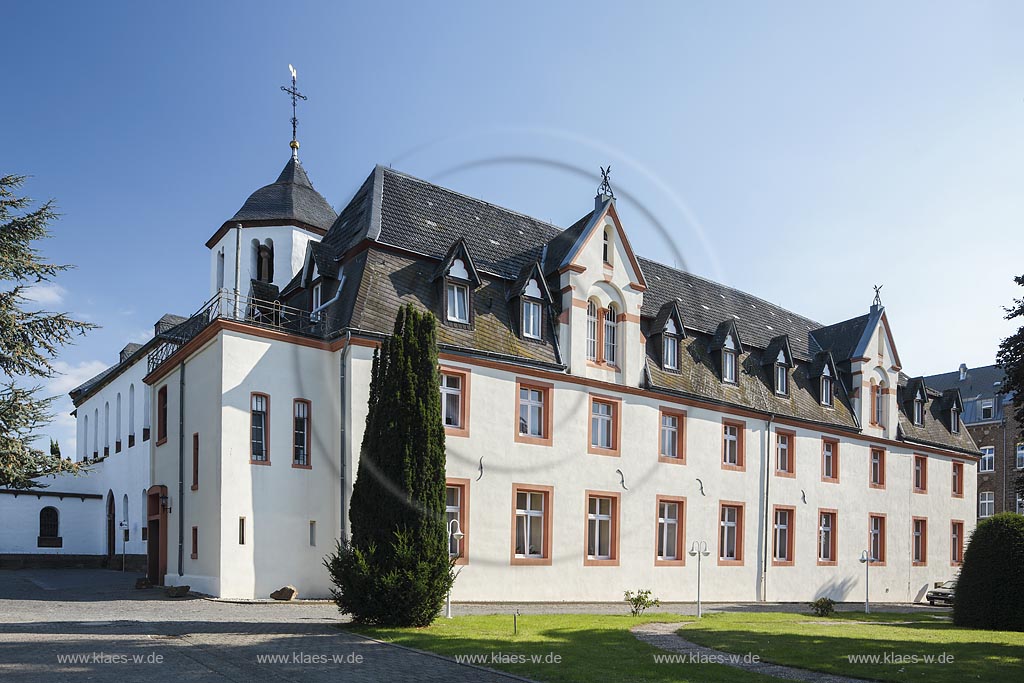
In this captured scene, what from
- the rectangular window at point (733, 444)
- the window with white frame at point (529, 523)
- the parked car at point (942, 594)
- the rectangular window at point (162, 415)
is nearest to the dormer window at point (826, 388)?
the rectangular window at point (733, 444)

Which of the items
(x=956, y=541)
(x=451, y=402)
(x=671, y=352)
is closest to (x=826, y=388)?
(x=671, y=352)

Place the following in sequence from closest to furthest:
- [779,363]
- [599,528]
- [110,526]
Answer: [599,528] < [779,363] < [110,526]

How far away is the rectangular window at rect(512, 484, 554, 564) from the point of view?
2695 centimetres

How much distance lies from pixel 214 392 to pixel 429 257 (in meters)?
7.75

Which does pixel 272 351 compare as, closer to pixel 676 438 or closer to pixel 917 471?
pixel 676 438

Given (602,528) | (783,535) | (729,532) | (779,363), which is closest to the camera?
(602,528)

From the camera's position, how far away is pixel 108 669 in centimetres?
1240

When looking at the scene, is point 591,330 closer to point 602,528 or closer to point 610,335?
point 610,335

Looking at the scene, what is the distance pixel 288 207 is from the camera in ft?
124

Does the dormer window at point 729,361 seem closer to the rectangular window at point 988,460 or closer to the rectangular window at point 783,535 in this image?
the rectangular window at point 783,535

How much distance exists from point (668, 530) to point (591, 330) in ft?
26.5

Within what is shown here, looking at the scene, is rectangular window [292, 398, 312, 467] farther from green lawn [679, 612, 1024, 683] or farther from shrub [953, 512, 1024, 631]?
shrub [953, 512, 1024, 631]

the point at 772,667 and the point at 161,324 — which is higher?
the point at 161,324

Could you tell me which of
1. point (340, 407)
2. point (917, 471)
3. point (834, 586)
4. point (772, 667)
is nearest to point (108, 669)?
point (772, 667)
